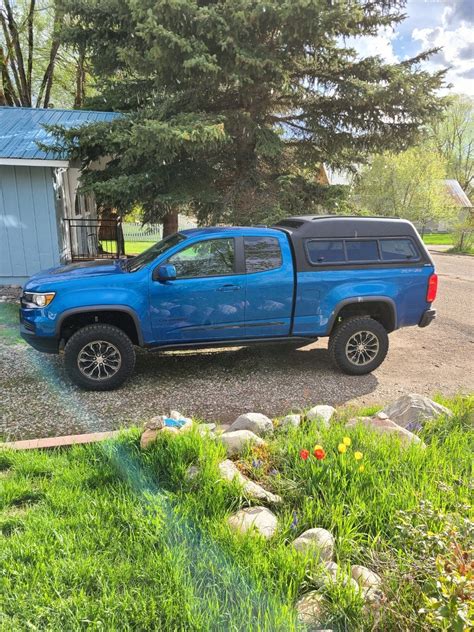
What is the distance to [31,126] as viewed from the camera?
1026 cm

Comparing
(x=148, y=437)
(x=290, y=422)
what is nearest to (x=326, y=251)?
(x=290, y=422)

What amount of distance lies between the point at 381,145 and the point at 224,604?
31.6ft

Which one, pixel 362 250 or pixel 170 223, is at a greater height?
pixel 170 223

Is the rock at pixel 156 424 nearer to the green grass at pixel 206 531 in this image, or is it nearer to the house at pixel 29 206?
the green grass at pixel 206 531

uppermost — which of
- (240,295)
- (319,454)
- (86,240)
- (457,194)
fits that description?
(457,194)

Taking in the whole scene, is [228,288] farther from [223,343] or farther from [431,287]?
[431,287]

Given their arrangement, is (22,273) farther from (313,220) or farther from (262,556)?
(262,556)

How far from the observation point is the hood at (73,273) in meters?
4.60

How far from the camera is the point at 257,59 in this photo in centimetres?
754

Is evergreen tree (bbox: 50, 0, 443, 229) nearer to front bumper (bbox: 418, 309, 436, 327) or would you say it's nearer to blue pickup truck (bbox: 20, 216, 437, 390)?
blue pickup truck (bbox: 20, 216, 437, 390)

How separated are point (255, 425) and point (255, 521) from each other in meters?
1.14

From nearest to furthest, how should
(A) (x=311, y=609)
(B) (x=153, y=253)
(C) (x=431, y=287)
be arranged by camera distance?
(A) (x=311, y=609) < (B) (x=153, y=253) < (C) (x=431, y=287)

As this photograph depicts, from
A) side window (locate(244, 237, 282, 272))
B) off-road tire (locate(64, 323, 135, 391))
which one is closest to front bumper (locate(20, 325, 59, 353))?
off-road tire (locate(64, 323, 135, 391))

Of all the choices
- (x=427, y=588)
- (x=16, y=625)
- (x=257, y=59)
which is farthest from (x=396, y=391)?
(x=257, y=59)
